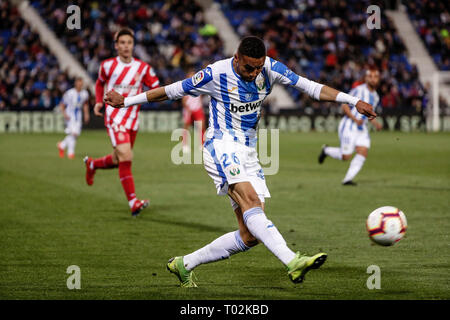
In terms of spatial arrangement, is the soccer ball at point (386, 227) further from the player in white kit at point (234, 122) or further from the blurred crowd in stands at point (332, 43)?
the blurred crowd in stands at point (332, 43)

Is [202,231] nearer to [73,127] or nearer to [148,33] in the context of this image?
[73,127]

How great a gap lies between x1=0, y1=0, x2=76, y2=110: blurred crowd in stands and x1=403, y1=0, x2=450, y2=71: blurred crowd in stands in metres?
18.1

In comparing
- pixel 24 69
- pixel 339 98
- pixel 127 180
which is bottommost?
pixel 127 180

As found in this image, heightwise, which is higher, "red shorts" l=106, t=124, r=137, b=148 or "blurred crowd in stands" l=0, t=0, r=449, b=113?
"blurred crowd in stands" l=0, t=0, r=449, b=113

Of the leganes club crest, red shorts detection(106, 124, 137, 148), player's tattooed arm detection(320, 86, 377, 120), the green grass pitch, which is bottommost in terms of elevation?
the green grass pitch

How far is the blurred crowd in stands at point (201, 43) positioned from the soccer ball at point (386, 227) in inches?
1077

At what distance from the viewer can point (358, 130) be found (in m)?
14.9

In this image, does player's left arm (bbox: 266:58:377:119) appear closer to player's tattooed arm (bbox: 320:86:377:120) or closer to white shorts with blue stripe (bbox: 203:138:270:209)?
player's tattooed arm (bbox: 320:86:377:120)

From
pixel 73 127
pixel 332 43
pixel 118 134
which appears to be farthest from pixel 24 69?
pixel 118 134

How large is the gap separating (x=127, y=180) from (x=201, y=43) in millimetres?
27183

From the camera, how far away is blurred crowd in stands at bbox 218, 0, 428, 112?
3594 cm

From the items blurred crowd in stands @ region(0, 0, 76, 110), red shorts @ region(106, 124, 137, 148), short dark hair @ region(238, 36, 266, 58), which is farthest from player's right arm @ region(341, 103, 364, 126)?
blurred crowd in stands @ region(0, 0, 76, 110)

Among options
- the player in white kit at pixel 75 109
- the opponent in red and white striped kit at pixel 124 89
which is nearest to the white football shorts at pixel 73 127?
the player in white kit at pixel 75 109
